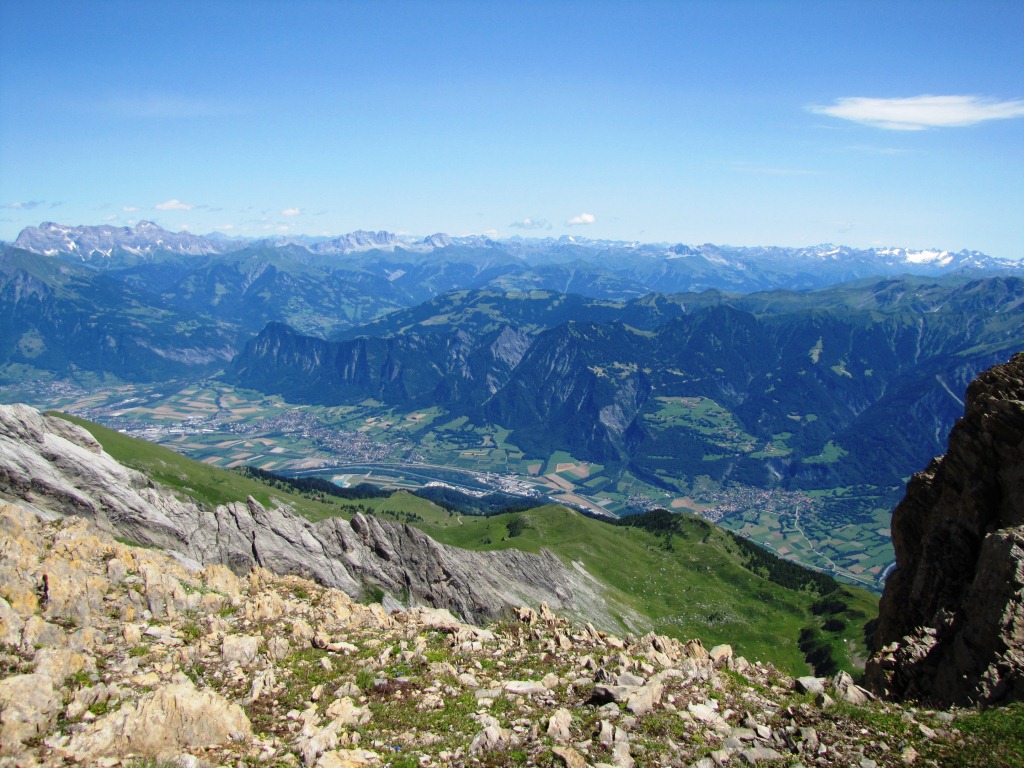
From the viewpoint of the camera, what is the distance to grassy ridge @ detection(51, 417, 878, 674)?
135625 mm

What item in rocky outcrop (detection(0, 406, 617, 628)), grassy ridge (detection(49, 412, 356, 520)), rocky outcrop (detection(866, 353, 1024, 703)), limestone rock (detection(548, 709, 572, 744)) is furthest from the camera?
grassy ridge (detection(49, 412, 356, 520))

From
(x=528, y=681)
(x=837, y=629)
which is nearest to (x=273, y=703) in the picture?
(x=528, y=681)

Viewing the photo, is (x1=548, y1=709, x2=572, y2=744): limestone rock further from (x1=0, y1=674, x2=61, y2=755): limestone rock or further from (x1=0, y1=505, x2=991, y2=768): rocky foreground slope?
(x1=0, y1=674, x2=61, y2=755): limestone rock

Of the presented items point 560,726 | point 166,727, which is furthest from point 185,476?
point 560,726

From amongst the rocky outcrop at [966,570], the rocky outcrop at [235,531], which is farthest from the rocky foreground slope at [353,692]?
the rocky outcrop at [235,531]

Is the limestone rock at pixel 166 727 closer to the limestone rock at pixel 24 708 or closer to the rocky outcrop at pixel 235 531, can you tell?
the limestone rock at pixel 24 708

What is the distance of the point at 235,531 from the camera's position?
68062mm

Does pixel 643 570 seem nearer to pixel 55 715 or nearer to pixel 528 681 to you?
pixel 528 681

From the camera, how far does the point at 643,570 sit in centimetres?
16362

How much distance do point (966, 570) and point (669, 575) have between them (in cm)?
13678

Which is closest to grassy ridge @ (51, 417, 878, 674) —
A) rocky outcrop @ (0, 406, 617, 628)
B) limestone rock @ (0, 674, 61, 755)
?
rocky outcrop @ (0, 406, 617, 628)

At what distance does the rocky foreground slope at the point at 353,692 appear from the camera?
19.2 m

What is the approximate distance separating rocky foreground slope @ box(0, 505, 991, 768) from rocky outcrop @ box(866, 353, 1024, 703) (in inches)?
208

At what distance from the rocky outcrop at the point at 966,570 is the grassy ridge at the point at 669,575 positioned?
88.6 meters
